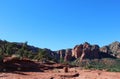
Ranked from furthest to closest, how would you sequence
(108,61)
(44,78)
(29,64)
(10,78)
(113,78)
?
(108,61) < (29,64) < (113,78) < (44,78) < (10,78)

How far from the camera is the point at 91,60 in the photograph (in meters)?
198

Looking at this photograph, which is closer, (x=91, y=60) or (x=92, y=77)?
(x=92, y=77)

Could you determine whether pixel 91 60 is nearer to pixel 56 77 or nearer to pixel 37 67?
pixel 37 67

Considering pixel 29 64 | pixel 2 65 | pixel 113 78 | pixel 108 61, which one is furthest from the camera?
pixel 108 61

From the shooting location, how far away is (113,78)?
50.6 metres

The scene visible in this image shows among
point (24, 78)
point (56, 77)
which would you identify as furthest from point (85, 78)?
point (24, 78)

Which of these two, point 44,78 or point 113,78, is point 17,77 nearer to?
point 44,78

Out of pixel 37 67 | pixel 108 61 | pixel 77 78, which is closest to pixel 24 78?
pixel 77 78

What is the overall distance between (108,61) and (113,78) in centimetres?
14528

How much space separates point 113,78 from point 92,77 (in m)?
3.82

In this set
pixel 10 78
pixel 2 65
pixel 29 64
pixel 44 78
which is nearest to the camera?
pixel 10 78

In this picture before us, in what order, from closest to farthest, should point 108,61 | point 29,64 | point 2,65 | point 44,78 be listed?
point 44,78 → point 2,65 → point 29,64 → point 108,61

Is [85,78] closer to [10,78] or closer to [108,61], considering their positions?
[10,78]

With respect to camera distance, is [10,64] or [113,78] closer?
[113,78]
